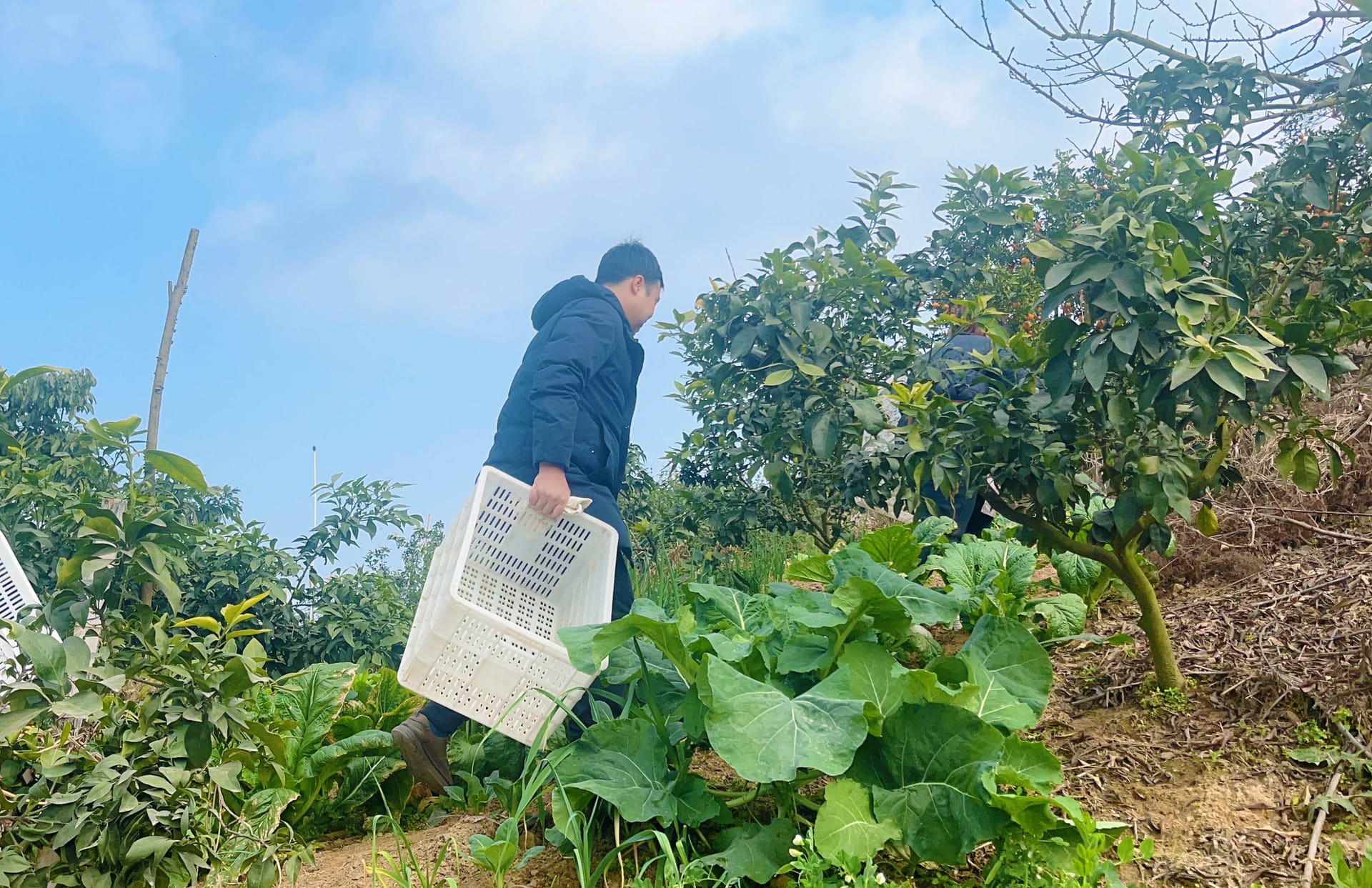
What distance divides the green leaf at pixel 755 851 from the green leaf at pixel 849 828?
0.09 meters

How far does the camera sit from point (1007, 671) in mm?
1940

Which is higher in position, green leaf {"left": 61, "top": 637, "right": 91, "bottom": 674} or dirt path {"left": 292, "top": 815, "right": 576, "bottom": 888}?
green leaf {"left": 61, "top": 637, "right": 91, "bottom": 674}

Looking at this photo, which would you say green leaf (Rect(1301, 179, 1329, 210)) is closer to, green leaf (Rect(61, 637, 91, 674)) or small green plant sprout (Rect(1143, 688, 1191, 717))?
small green plant sprout (Rect(1143, 688, 1191, 717))

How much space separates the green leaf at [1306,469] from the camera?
2.38 meters

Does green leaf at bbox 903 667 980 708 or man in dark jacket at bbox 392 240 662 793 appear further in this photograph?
man in dark jacket at bbox 392 240 662 793

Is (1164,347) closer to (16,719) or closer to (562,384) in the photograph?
(562,384)

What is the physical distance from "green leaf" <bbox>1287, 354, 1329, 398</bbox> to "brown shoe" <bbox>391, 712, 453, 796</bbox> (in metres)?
2.30

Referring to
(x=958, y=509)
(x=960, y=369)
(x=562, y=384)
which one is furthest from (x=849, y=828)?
(x=958, y=509)

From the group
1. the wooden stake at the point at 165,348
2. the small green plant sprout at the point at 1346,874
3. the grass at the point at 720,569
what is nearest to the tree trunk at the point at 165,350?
the wooden stake at the point at 165,348

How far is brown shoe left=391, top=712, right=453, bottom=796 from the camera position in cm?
252

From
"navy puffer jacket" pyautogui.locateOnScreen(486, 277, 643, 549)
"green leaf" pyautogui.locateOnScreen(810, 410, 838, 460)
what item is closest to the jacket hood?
"navy puffer jacket" pyautogui.locateOnScreen(486, 277, 643, 549)

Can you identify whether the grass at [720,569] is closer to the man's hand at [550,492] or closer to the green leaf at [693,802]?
the man's hand at [550,492]

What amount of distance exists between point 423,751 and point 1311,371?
7.76ft

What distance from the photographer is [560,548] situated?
2.87 meters
